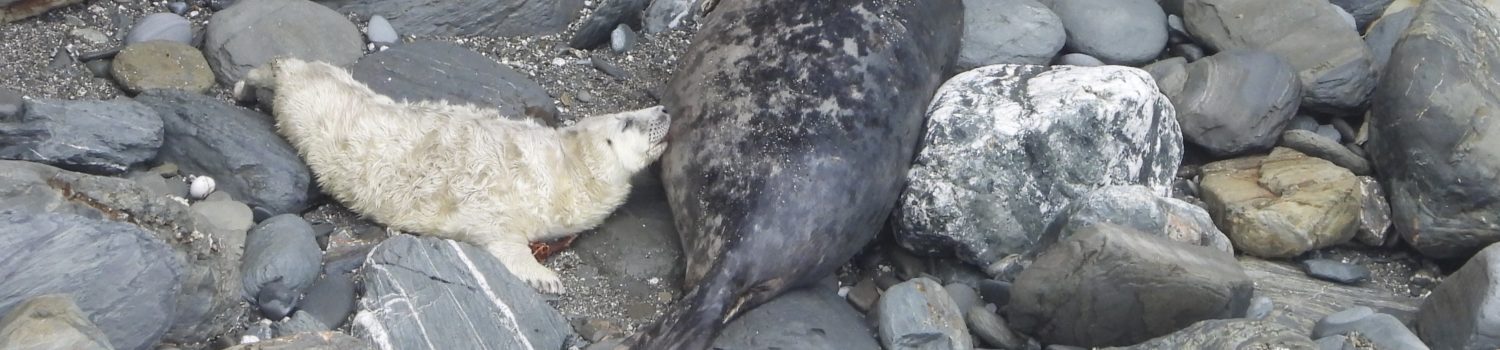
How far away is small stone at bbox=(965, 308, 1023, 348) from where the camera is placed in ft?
16.1

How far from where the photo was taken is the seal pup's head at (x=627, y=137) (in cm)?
522

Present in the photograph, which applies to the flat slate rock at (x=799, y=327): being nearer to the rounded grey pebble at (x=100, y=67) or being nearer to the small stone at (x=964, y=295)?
the small stone at (x=964, y=295)

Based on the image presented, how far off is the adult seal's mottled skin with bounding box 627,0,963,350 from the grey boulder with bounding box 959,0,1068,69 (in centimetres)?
54

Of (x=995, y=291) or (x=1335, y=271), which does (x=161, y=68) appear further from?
(x=1335, y=271)

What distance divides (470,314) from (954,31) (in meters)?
2.32

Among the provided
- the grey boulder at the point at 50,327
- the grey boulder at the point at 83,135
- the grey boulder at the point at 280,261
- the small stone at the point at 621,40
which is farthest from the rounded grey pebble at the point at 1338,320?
the grey boulder at the point at 83,135

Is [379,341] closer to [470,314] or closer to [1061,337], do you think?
[470,314]

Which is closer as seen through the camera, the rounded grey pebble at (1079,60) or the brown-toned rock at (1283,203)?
the brown-toned rock at (1283,203)

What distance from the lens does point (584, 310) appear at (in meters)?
4.95

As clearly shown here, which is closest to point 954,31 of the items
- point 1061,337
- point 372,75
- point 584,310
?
point 1061,337

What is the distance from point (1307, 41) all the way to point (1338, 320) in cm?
180

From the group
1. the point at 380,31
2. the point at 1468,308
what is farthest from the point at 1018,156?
the point at 380,31

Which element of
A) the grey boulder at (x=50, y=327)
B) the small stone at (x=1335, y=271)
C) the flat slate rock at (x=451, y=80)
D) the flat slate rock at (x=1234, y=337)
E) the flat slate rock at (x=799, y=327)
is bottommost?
the small stone at (x=1335, y=271)

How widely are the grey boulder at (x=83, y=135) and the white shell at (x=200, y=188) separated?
173 millimetres
